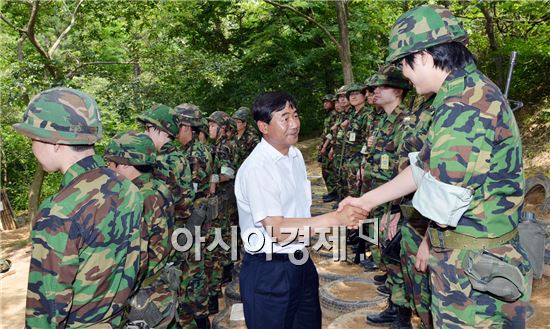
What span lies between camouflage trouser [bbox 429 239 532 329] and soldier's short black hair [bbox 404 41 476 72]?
865 millimetres

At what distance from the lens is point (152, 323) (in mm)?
2879

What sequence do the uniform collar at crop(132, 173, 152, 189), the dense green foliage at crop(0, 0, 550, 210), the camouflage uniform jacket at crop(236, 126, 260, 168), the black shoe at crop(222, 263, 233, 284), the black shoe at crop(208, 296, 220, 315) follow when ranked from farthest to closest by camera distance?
the dense green foliage at crop(0, 0, 550, 210)
the camouflage uniform jacket at crop(236, 126, 260, 168)
the black shoe at crop(222, 263, 233, 284)
the black shoe at crop(208, 296, 220, 315)
the uniform collar at crop(132, 173, 152, 189)

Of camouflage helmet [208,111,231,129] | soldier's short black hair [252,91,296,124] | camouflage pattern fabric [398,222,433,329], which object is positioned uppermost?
camouflage helmet [208,111,231,129]

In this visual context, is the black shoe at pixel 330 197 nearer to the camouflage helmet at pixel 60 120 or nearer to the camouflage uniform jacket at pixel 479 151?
the camouflage uniform jacket at pixel 479 151

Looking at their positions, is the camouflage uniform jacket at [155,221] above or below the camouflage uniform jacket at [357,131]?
below

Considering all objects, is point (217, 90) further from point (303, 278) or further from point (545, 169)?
point (303, 278)

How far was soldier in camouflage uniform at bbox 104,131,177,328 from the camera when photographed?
9.66 ft

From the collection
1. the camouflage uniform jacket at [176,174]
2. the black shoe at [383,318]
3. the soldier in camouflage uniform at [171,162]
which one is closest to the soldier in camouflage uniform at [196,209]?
the soldier in camouflage uniform at [171,162]

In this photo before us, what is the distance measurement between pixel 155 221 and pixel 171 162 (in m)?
1.10

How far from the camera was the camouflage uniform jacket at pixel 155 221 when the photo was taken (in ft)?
10.0

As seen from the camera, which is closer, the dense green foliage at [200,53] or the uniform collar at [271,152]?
the uniform collar at [271,152]

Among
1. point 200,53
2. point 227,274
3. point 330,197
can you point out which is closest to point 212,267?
point 227,274

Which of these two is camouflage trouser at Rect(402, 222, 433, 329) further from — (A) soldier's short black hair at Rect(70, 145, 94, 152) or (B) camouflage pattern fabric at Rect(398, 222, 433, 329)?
(A) soldier's short black hair at Rect(70, 145, 94, 152)

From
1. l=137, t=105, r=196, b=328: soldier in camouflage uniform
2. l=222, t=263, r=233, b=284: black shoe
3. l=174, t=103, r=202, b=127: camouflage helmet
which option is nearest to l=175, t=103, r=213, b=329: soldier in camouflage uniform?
l=174, t=103, r=202, b=127: camouflage helmet
